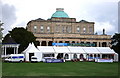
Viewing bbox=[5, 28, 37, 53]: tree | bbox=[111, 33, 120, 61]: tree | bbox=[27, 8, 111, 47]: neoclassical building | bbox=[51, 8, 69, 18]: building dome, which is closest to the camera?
bbox=[5, 28, 37, 53]: tree

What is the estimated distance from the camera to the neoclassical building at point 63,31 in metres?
88.3

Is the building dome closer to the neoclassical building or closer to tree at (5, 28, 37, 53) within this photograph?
the neoclassical building

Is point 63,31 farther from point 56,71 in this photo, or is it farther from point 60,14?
point 56,71

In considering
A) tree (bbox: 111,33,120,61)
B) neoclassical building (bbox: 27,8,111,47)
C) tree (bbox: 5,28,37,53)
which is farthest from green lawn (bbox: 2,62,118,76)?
neoclassical building (bbox: 27,8,111,47)

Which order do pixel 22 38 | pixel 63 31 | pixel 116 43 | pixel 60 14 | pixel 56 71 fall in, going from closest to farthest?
pixel 56 71 < pixel 22 38 < pixel 116 43 < pixel 63 31 < pixel 60 14

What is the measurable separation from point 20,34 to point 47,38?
960 inches

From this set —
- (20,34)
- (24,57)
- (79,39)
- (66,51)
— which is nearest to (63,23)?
(79,39)

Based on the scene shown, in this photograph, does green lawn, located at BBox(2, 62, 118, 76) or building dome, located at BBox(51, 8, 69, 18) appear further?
building dome, located at BBox(51, 8, 69, 18)

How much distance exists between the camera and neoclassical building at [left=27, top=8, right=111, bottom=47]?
88.3 metres

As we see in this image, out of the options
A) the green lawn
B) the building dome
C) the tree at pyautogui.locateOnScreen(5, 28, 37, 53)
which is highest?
the building dome

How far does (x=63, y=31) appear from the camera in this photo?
314 ft

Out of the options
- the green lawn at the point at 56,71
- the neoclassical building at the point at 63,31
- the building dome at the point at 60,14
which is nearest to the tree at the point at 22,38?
the neoclassical building at the point at 63,31

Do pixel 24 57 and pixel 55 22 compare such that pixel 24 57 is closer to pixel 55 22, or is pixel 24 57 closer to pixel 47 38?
pixel 47 38

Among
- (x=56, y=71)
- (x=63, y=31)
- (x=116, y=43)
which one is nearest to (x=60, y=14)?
(x=63, y=31)
